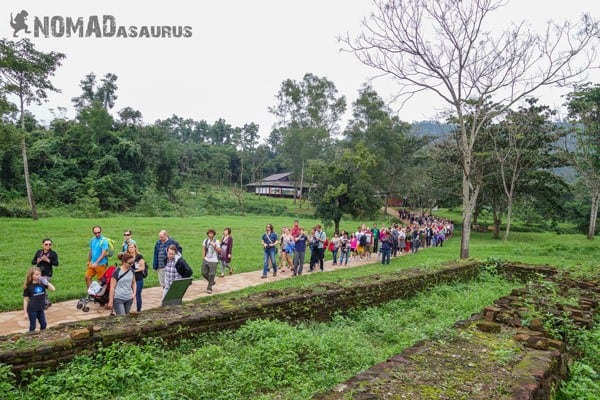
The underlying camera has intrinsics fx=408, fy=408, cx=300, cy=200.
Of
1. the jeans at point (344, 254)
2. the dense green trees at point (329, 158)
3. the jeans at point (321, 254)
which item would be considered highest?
the dense green trees at point (329, 158)

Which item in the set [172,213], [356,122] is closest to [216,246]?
[172,213]

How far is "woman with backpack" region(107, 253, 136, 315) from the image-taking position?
624 cm

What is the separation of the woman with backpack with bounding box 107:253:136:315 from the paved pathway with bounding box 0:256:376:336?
1147 mm

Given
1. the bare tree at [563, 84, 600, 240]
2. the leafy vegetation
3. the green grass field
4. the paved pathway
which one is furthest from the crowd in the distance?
the bare tree at [563, 84, 600, 240]

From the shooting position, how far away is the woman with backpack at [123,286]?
6.24 m

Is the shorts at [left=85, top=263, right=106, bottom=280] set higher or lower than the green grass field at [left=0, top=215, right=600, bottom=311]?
higher

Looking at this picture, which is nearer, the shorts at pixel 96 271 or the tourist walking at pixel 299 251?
the shorts at pixel 96 271

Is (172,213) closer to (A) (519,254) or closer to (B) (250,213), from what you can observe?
(B) (250,213)

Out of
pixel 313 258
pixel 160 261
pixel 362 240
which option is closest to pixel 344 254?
pixel 362 240

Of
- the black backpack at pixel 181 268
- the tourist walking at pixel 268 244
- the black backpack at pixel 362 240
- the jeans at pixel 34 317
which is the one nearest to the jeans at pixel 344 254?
the black backpack at pixel 362 240

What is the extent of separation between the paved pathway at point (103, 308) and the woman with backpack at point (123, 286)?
1.15m

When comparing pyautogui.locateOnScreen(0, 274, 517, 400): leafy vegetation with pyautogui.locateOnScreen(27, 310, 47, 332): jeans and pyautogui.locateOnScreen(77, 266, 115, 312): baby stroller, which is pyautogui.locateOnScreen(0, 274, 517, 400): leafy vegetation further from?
pyautogui.locateOnScreen(77, 266, 115, 312): baby stroller

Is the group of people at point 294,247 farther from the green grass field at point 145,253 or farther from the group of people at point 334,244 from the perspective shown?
the green grass field at point 145,253

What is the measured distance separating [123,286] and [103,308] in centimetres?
184
